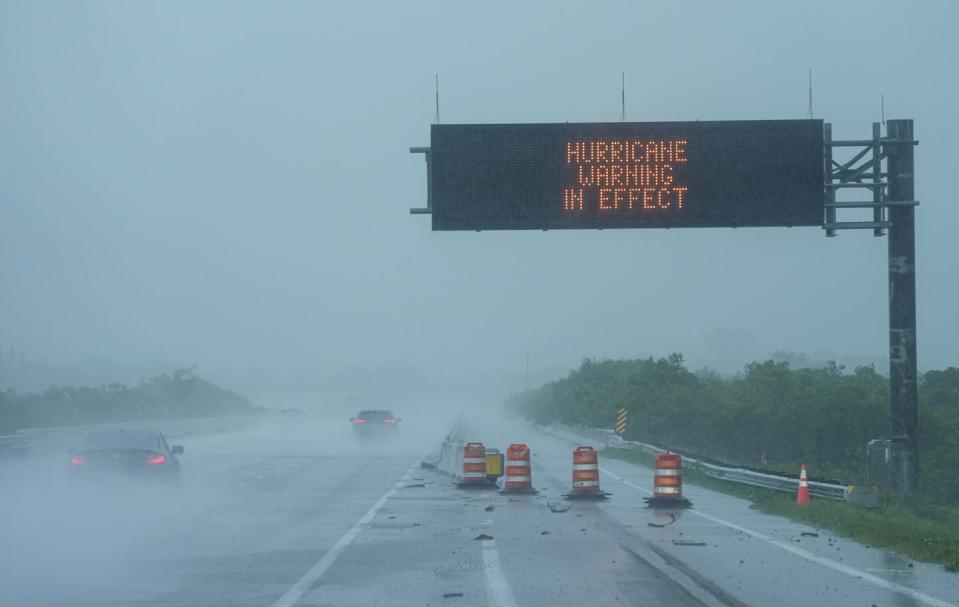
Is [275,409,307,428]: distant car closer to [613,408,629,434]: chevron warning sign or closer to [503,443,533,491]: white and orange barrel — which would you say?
[613,408,629,434]: chevron warning sign

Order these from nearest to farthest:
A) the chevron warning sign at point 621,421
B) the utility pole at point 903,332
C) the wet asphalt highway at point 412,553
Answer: the wet asphalt highway at point 412,553, the utility pole at point 903,332, the chevron warning sign at point 621,421

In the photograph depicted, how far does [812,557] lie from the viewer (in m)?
16.4

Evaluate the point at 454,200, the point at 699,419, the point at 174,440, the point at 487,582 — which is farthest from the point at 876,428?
the point at 174,440

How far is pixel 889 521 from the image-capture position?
63.3ft

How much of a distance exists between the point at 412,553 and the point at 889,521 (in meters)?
7.76

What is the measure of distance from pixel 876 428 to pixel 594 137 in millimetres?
20197

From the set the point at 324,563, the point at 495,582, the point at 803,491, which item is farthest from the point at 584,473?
the point at 495,582

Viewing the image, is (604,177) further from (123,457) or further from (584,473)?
(123,457)

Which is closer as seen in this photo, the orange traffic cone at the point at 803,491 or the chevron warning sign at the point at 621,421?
the orange traffic cone at the point at 803,491

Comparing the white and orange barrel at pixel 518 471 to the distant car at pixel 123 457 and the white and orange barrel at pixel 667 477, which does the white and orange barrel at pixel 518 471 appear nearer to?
the white and orange barrel at pixel 667 477

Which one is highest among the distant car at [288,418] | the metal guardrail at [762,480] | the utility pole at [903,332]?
the utility pole at [903,332]

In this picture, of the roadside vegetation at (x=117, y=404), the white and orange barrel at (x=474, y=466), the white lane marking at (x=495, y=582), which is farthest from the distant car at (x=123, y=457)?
the roadside vegetation at (x=117, y=404)

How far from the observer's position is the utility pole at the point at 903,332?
78.1ft

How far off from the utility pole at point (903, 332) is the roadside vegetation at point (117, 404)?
3686 centimetres
